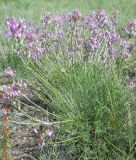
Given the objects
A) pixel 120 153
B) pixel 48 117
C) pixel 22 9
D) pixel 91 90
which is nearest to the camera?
pixel 120 153

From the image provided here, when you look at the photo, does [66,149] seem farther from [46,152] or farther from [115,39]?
[115,39]

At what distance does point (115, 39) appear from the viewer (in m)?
3.11

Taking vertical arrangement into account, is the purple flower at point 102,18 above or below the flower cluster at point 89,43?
above

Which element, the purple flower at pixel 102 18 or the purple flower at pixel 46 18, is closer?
the purple flower at pixel 102 18

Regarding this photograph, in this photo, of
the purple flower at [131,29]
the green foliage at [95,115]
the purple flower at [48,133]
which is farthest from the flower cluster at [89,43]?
the purple flower at [48,133]

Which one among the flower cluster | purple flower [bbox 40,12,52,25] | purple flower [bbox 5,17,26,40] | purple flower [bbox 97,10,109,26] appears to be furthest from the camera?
purple flower [bbox 40,12,52,25]

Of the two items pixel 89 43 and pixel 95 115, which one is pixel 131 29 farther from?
pixel 95 115

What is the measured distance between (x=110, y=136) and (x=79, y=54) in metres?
0.81

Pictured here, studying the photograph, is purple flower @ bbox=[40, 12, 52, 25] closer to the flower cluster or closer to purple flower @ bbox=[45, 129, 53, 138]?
the flower cluster

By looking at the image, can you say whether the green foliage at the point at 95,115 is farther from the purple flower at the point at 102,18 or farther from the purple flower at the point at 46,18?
the purple flower at the point at 46,18

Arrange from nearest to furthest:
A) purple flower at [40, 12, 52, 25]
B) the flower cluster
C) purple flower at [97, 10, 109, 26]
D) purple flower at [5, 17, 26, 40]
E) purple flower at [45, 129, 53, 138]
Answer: purple flower at [45, 129, 53, 138] → purple flower at [5, 17, 26, 40] → the flower cluster → purple flower at [97, 10, 109, 26] → purple flower at [40, 12, 52, 25]


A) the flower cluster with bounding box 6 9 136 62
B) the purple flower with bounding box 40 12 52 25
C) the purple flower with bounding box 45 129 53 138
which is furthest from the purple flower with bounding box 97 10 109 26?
the purple flower with bounding box 45 129 53 138

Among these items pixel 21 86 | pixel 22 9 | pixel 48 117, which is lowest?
pixel 48 117

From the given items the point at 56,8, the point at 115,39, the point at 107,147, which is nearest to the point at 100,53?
the point at 115,39
